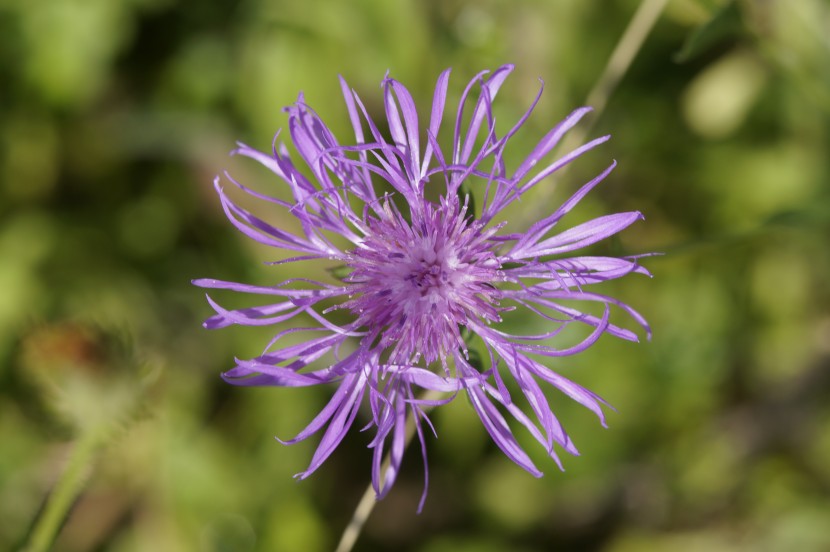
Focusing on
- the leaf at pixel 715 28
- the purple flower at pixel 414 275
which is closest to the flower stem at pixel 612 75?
the leaf at pixel 715 28

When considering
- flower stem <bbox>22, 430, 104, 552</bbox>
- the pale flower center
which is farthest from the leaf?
flower stem <bbox>22, 430, 104, 552</bbox>

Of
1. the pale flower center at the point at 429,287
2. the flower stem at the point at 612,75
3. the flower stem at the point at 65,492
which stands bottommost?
the flower stem at the point at 65,492

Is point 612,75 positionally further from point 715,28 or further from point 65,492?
point 65,492

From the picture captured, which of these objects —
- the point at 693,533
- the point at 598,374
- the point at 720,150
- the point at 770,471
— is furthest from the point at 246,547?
the point at 720,150

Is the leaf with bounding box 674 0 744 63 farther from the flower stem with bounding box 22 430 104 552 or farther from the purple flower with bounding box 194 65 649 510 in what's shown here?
the flower stem with bounding box 22 430 104 552

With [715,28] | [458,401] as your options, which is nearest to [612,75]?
[715,28]

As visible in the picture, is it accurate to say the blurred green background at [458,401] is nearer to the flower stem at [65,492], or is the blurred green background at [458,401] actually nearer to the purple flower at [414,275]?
the flower stem at [65,492]

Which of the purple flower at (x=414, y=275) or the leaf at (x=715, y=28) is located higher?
the leaf at (x=715, y=28)
